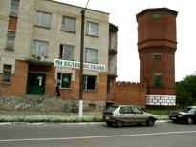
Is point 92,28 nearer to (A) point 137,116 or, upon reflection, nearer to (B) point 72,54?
(B) point 72,54

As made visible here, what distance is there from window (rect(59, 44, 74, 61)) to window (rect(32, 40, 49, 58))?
1737mm

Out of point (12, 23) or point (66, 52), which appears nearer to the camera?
point (12, 23)

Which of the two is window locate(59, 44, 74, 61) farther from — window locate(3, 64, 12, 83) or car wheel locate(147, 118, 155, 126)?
car wheel locate(147, 118, 155, 126)

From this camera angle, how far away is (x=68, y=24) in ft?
129

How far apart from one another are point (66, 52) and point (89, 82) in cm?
410

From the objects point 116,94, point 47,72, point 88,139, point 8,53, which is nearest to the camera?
point 88,139

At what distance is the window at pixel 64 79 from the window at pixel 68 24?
4709mm

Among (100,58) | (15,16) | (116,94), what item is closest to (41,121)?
(15,16)

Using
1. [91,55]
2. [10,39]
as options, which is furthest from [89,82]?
[10,39]

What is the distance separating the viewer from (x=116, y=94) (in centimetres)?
4503

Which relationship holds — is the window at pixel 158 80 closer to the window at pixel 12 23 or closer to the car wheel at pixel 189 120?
the car wheel at pixel 189 120

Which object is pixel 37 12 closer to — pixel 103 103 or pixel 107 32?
pixel 107 32

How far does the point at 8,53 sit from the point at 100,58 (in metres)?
10.4

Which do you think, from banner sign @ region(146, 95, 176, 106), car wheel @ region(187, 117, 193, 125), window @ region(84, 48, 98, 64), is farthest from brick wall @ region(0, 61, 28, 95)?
banner sign @ region(146, 95, 176, 106)
